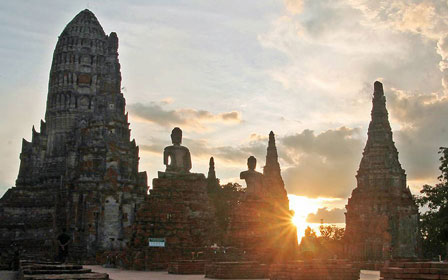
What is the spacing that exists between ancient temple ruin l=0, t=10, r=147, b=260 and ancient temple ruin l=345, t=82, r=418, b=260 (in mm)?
19853

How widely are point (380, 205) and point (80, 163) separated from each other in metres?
30.3

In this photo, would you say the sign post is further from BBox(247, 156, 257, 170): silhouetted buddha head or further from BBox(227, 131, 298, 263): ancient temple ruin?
BBox(247, 156, 257, 170): silhouetted buddha head

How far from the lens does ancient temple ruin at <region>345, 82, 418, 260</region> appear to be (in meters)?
44.6

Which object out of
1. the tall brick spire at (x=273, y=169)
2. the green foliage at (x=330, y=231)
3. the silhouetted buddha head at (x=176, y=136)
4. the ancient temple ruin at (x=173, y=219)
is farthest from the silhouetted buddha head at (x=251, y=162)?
the green foliage at (x=330, y=231)

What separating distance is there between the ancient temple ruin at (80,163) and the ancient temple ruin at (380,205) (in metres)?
19.9

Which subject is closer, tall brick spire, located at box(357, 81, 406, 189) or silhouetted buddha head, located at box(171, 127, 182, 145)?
silhouetted buddha head, located at box(171, 127, 182, 145)

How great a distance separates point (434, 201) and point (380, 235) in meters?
5.04

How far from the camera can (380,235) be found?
146 feet

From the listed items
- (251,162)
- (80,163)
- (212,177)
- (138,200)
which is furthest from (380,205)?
(212,177)

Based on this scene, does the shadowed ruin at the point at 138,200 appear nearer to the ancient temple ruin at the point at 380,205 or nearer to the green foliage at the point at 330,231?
the ancient temple ruin at the point at 380,205

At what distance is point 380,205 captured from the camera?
150 ft

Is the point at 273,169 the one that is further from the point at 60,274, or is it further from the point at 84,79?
the point at 60,274

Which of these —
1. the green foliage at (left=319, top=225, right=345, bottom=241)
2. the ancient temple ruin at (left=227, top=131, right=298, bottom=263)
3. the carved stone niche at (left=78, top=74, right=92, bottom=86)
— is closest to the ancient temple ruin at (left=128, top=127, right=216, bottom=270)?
the ancient temple ruin at (left=227, top=131, right=298, bottom=263)

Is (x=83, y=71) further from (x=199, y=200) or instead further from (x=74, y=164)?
(x=199, y=200)
